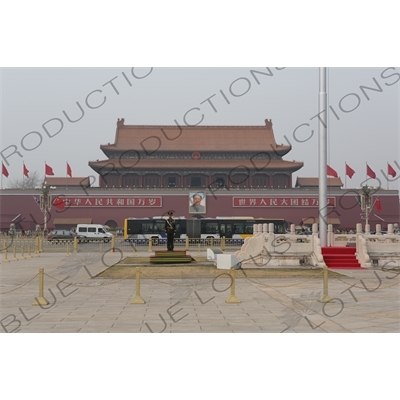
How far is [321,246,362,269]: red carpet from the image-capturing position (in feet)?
54.9

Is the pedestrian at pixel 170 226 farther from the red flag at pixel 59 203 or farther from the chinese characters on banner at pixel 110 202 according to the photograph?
Result: the red flag at pixel 59 203

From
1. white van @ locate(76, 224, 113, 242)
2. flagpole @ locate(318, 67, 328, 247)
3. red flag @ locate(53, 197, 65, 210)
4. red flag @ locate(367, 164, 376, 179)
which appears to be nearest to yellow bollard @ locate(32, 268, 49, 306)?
flagpole @ locate(318, 67, 328, 247)

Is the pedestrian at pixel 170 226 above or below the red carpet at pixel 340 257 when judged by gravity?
above

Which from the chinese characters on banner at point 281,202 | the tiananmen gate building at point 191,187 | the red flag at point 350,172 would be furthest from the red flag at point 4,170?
the red flag at point 350,172

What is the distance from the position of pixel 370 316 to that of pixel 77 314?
4.42 meters

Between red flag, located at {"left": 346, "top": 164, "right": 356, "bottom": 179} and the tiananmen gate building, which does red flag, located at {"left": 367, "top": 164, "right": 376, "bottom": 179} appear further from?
the tiananmen gate building

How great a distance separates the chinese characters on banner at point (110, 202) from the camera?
1692 inches

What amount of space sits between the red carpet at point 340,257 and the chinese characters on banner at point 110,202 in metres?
27.0

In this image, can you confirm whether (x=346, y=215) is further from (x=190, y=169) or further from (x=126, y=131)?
(x=126, y=131)

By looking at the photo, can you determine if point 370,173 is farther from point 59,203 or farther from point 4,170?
point 4,170

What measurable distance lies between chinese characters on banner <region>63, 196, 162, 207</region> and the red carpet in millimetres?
27002

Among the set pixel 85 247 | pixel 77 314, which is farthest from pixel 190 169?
pixel 77 314

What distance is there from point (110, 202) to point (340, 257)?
1121 inches

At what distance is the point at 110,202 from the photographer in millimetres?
43031
